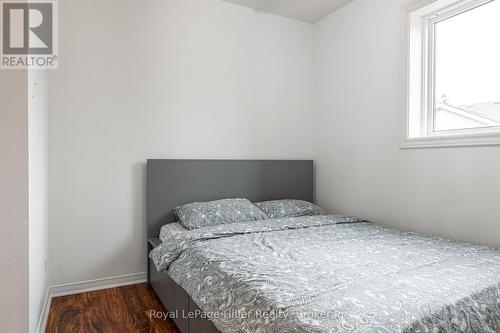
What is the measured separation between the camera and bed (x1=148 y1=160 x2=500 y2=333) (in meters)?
1.08

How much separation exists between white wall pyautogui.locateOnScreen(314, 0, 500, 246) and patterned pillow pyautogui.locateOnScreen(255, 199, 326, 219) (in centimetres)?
41

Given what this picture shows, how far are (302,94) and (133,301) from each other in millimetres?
2538

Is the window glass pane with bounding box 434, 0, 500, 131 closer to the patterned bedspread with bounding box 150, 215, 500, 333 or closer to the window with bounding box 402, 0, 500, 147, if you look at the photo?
the window with bounding box 402, 0, 500, 147

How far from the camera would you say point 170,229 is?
8.20 ft

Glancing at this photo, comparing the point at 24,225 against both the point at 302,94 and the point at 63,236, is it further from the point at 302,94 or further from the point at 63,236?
the point at 302,94

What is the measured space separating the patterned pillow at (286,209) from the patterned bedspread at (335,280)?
0.61 metres

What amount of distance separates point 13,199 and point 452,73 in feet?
9.40

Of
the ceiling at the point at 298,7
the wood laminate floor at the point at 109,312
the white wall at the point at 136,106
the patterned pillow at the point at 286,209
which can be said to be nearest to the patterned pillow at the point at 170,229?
the white wall at the point at 136,106

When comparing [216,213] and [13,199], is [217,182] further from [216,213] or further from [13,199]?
[13,199]

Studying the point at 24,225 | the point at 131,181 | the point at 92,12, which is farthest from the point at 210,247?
the point at 92,12

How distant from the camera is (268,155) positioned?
3.24m

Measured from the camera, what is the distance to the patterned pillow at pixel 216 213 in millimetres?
2463

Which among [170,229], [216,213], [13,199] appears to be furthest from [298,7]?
[13,199]

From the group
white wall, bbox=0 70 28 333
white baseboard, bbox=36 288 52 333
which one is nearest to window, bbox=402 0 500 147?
white wall, bbox=0 70 28 333
